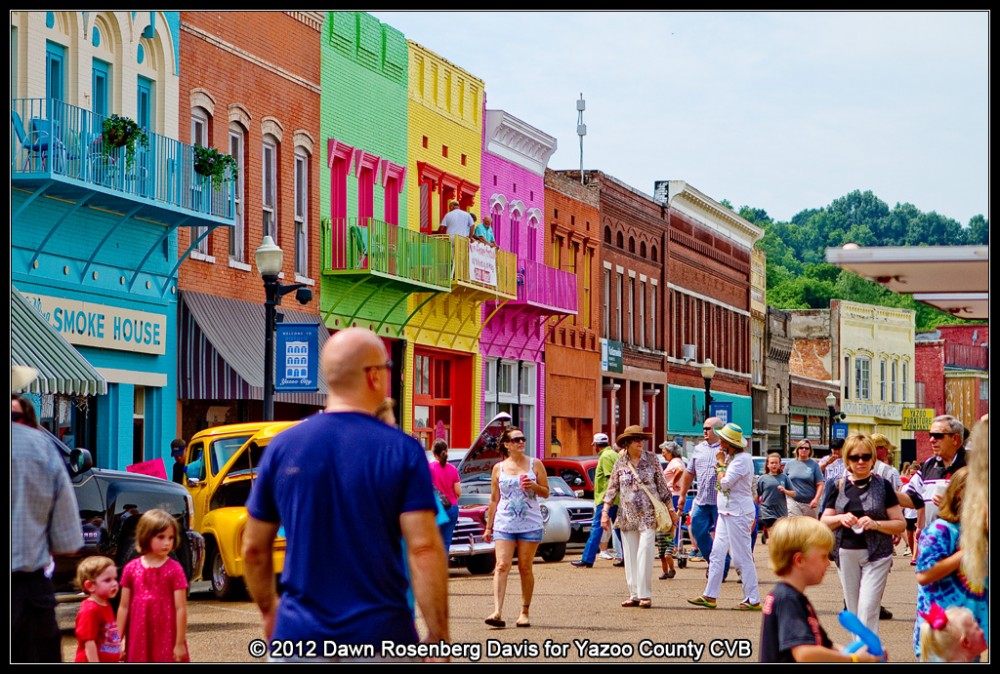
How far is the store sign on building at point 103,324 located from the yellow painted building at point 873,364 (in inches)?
2251

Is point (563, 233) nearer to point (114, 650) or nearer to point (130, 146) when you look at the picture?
point (130, 146)

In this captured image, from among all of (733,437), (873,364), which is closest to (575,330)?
(733,437)

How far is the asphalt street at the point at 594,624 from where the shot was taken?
13.2m

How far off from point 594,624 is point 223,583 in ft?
15.5

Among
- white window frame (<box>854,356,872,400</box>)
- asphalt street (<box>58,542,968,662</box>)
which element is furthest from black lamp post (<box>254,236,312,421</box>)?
white window frame (<box>854,356,872,400</box>)

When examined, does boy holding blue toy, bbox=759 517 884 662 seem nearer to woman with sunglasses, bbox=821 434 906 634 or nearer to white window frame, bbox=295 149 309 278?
woman with sunglasses, bbox=821 434 906 634

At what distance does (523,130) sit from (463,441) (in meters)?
8.20

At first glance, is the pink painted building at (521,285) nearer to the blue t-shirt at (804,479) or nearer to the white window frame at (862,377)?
the blue t-shirt at (804,479)

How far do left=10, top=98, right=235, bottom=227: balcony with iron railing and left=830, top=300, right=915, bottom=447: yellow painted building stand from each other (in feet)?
187

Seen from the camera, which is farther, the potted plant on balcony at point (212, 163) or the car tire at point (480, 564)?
the potted plant on balcony at point (212, 163)

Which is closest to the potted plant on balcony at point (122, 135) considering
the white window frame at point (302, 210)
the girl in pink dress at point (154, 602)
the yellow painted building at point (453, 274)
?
the white window frame at point (302, 210)

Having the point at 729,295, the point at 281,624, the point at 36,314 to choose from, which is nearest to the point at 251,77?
the point at 36,314

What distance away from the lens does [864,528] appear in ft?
41.0

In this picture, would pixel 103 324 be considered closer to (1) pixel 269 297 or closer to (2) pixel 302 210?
(1) pixel 269 297
